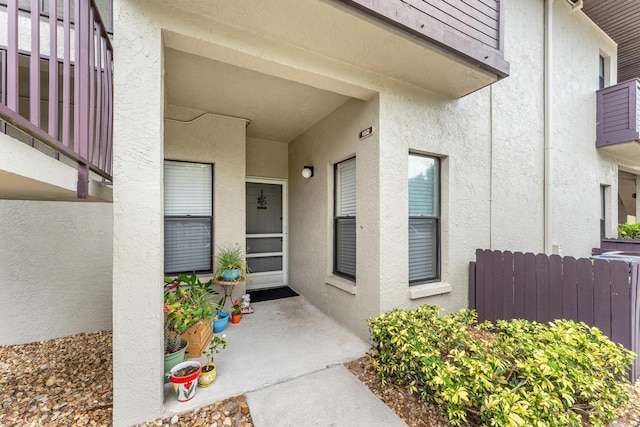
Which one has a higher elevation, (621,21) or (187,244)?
(621,21)

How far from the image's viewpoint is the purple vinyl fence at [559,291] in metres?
2.50

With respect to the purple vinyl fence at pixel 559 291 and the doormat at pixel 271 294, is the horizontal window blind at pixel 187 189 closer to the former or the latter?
the doormat at pixel 271 294

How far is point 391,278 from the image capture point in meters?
3.04

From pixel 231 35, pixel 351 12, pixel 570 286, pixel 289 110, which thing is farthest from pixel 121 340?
pixel 570 286

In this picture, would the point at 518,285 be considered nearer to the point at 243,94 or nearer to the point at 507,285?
the point at 507,285

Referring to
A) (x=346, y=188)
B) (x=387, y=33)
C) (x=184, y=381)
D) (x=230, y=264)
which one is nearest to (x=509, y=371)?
(x=184, y=381)

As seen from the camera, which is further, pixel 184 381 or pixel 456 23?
pixel 456 23

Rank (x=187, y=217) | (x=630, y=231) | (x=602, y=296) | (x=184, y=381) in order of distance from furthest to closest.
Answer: (x=630, y=231) < (x=187, y=217) < (x=602, y=296) < (x=184, y=381)

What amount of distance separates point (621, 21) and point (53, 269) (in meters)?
11.2

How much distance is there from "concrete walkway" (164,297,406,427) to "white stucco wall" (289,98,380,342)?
19.0 inches

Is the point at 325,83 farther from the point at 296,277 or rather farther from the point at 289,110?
the point at 296,277

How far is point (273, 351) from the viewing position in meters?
2.91

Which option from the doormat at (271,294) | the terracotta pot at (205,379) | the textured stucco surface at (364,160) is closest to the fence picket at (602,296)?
the textured stucco surface at (364,160)

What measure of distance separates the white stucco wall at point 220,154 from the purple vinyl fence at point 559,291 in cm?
377
